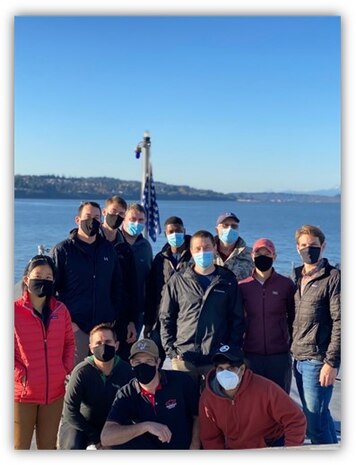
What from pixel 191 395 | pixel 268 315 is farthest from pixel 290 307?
pixel 191 395

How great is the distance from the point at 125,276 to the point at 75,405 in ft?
3.71

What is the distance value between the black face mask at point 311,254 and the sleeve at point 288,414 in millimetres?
799

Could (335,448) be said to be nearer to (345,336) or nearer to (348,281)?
(345,336)

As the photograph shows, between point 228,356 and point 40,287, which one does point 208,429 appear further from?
point 40,287

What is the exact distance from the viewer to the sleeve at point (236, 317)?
3473mm

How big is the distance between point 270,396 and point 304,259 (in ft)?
2.85

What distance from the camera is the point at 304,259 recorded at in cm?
350

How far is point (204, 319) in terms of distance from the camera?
3.46 m

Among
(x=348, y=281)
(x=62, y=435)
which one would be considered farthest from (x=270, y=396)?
(x=62, y=435)

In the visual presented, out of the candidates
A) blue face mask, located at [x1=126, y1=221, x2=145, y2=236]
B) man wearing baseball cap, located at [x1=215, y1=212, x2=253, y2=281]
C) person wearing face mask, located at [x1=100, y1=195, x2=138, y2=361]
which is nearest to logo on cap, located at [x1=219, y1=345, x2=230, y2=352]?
man wearing baseball cap, located at [x1=215, y1=212, x2=253, y2=281]

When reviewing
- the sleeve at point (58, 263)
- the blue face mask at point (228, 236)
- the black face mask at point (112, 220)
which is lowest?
the sleeve at point (58, 263)

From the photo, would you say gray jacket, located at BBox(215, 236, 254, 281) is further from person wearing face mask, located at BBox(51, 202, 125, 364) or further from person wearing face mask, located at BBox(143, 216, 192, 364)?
person wearing face mask, located at BBox(51, 202, 125, 364)

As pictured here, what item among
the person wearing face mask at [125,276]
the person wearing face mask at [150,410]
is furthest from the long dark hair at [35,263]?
the person wearing face mask at [125,276]

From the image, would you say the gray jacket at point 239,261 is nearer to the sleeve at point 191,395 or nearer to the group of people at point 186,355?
the group of people at point 186,355
